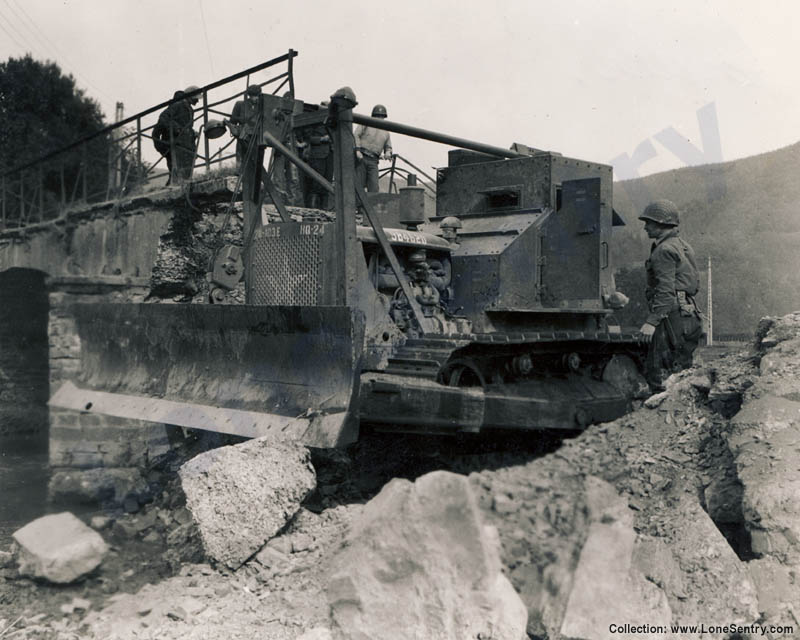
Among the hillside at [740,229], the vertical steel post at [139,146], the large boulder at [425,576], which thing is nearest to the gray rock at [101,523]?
the large boulder at [425,576]

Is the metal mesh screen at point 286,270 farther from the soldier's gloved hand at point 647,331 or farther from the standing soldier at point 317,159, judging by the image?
the standing soldier at point 317,159

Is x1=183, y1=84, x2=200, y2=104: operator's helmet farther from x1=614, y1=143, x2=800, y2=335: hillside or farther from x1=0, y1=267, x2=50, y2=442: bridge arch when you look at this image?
x1=614, y1=143, x2=800, y2=335: hillside

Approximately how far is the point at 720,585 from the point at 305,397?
272cm

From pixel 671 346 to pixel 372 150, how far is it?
13.8 ft

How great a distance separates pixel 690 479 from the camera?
457cm

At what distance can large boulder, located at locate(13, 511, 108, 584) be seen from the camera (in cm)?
414

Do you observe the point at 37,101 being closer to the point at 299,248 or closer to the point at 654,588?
the point at 299,248

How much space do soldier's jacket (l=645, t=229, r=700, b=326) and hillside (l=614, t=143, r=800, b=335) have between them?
8.76 metres

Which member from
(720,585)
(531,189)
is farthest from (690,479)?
(531,189)

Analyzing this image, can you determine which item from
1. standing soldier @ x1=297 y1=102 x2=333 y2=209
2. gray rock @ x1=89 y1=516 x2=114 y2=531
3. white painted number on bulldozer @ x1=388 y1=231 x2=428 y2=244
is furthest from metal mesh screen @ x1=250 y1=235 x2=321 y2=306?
standing soldier @ x1=297 y1=102 x2=333 y2=209

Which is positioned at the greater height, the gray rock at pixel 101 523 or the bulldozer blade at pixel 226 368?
the bulldozer blade at pixel 226 368

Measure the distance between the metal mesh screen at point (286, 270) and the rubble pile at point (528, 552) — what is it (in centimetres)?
170

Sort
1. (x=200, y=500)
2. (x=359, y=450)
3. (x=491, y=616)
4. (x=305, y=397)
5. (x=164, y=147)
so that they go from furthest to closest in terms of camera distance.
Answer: (x=164, y=147) → (x=359, y=450) → (x=305, y=397) → (x=200, y=500) → (x=491, y=616)

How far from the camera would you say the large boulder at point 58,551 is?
4.14m
